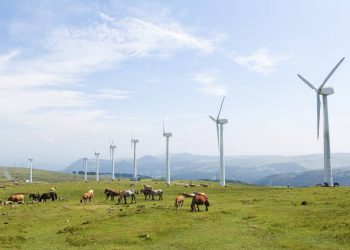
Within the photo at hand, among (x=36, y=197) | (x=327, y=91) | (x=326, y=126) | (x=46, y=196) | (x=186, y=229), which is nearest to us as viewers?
(x=186, y=229)


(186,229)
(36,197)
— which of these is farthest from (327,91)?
(186,229)

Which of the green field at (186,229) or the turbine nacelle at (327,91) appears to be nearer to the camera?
the green field at (186,229)

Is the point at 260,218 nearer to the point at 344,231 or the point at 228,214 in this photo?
the point at 228,214

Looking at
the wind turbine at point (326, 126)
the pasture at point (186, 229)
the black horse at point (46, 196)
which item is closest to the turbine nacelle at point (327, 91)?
the wind turbine at point (326, 126)

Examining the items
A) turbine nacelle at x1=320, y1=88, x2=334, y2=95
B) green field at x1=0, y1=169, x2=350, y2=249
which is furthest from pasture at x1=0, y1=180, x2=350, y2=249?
turbine nacelle at x1=320, y1=88, x2=334, y2=95

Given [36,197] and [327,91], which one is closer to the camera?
[36,197]

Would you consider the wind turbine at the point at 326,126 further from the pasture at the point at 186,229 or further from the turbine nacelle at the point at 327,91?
the pasture at the point at 186,229

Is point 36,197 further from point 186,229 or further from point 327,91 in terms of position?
point 327,91

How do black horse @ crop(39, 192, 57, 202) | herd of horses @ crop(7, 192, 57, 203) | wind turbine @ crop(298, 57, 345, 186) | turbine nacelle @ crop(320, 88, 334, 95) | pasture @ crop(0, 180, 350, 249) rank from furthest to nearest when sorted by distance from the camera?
1. turbine nacelle @ crop(320, 88, 334, 95)
2. wind turbine @ crop(298, 57, 345, 186)
3. black horse @ crop(39, 192, 57, 202)
4. herd of horses @ crop(7, 192, 57, 203)
5. pasture @ crop(0, 180, 350, 249)

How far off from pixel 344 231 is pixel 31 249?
23899mm

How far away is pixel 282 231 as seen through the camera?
118ft

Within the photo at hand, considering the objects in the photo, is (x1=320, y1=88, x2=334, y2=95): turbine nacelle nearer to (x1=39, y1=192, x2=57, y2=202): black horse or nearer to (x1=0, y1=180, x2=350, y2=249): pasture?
(x1=0, y1=180, x2=350, y2=249): pasture

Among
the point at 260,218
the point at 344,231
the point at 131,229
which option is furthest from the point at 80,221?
the point at 344,231

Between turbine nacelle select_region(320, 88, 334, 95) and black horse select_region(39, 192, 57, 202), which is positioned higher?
turbine nacelle select_region(320, 88, 334, 95)
